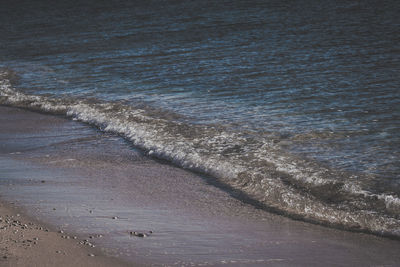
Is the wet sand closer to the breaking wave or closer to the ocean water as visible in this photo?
the breaking wave

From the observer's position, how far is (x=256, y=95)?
1156 cm

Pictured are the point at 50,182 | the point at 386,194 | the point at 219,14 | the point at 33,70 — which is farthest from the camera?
the point at 219,14

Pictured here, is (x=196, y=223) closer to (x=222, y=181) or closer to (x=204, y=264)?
(x=204, y=264)

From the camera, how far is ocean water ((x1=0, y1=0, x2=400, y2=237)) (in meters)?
6.73

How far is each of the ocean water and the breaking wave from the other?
2 cm

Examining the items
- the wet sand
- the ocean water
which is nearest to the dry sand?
the wet sand

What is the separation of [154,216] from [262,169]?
1.83 m

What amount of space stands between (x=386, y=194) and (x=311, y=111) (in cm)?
398

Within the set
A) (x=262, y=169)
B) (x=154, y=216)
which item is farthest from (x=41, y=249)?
(x=262, y=169)

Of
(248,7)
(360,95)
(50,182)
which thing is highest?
(50,182)

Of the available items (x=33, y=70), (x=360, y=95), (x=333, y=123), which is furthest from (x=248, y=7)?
(x=333, y=123)

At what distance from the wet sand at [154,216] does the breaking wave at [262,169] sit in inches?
9.4

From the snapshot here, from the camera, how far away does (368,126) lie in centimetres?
884

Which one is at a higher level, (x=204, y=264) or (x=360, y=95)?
(x=204, y=264)
